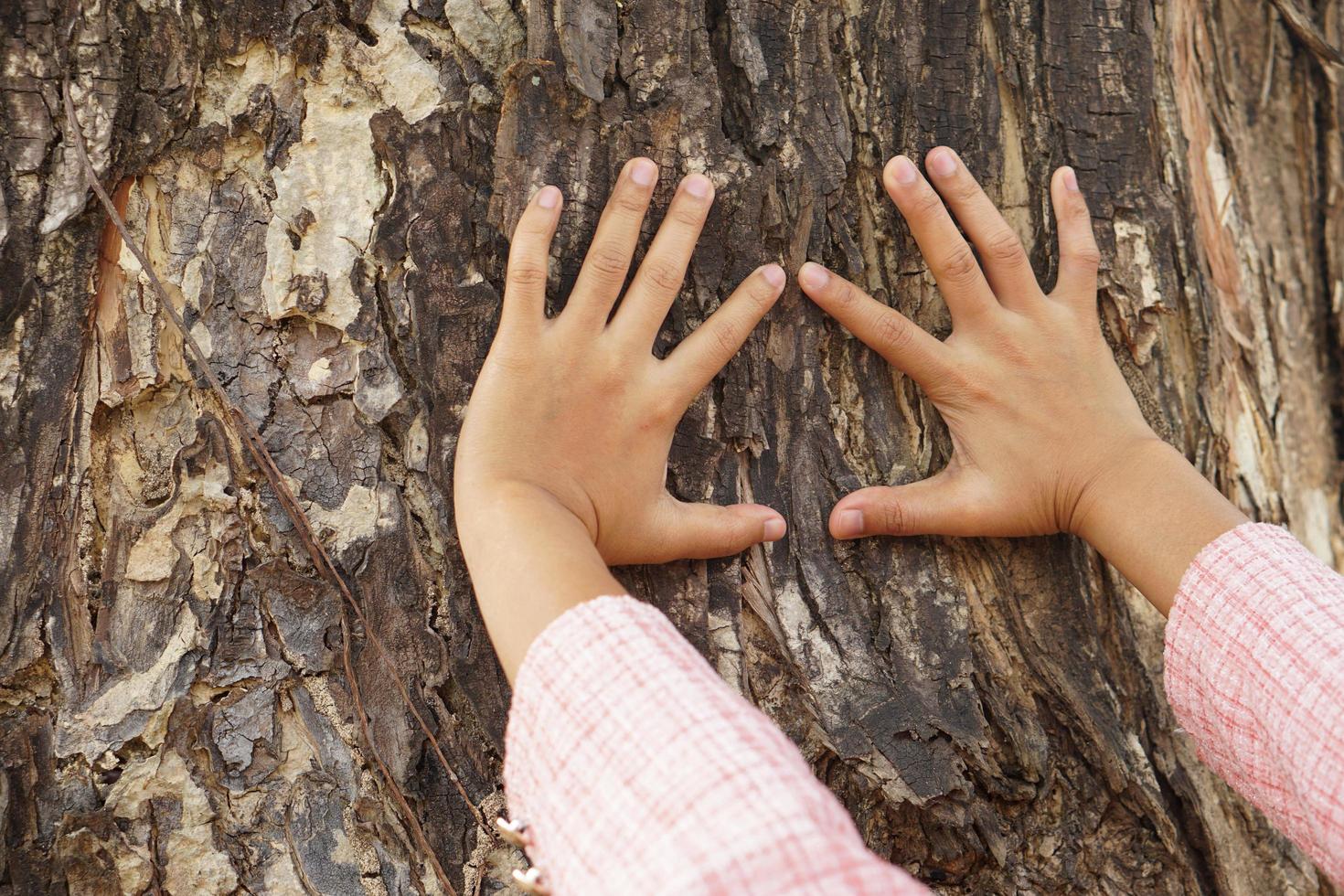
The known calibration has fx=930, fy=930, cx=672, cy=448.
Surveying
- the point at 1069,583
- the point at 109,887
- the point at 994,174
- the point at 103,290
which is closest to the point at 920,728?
the point at 1069,583

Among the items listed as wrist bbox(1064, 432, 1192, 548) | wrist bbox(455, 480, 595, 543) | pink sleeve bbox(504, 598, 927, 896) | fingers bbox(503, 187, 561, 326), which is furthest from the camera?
wrist bbox(1064, 432, 1192, 548)

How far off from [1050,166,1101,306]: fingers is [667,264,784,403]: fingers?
50 centimetres

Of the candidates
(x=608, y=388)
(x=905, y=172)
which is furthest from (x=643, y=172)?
(x=905, y=172)

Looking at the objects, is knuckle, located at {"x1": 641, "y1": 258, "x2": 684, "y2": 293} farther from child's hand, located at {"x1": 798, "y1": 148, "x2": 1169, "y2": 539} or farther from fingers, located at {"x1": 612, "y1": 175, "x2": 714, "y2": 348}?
child's hand, located at {"x1": 798, "y1": 148, "x2": 1169, "y2": 539}

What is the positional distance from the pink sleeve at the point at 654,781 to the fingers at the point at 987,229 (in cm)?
87

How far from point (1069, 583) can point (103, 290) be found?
62.7 inches

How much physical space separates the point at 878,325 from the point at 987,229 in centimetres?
24

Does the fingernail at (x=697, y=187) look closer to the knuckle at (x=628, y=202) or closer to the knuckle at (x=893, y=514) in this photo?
the knuckle at (x=628, y=202)

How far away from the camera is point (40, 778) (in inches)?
52.0

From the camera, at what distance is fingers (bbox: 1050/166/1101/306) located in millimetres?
1533

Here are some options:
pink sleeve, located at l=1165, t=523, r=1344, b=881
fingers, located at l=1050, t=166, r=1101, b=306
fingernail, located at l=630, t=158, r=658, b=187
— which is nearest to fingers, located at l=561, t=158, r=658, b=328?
fingernail, located at l=630, t=158, r=658, b=187

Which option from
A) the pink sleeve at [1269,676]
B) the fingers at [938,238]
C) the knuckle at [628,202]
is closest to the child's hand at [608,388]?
the knuckle at [628,202]

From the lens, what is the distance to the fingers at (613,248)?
4.39 feet

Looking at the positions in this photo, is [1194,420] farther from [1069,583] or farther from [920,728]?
[920,728]
